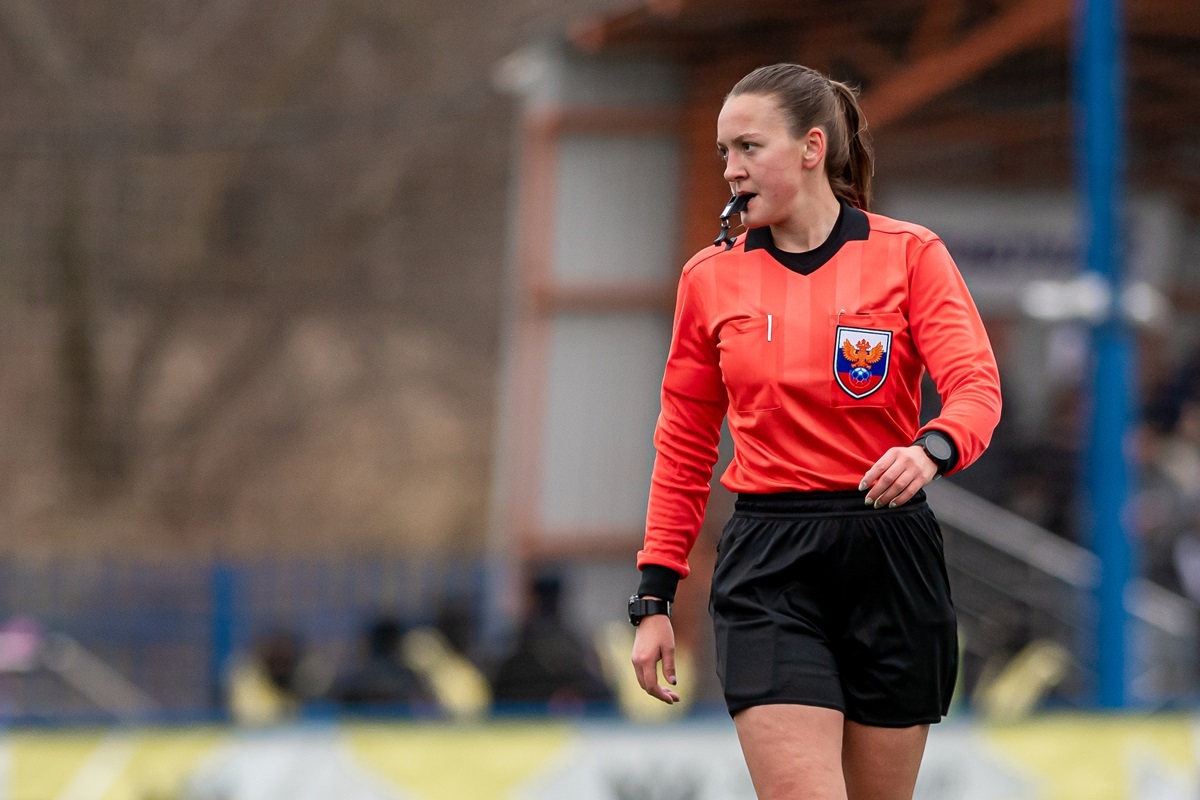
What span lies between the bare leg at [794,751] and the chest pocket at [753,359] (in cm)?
56

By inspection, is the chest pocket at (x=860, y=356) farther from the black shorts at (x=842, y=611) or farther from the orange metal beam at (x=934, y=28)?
the orange metal beam at (x=934, y=28)

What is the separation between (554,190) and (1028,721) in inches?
255

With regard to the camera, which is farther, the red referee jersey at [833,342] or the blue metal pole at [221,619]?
the blue metal pole at [221,619]

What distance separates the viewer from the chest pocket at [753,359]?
3479 millimetres

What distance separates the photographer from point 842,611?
11.5 feet

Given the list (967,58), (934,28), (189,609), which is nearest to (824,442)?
(967,58)

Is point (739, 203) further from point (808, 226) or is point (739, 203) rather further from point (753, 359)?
point (753, 359)

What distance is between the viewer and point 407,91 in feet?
72.4

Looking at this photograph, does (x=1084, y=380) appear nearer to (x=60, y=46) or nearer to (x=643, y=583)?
(x=643, y=583)

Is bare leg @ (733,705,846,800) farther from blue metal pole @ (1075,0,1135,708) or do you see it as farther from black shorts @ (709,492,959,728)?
blue metal pole @ (1075,0,1135,708)

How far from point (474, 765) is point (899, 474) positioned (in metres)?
4.76

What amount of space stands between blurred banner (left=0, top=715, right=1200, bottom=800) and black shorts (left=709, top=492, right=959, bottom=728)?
418 cm

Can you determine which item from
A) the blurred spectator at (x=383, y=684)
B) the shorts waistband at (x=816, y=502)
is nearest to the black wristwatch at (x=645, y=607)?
the shorts waistband at (x=816, y=502)

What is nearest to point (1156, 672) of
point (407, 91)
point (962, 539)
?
point (962, 539)
